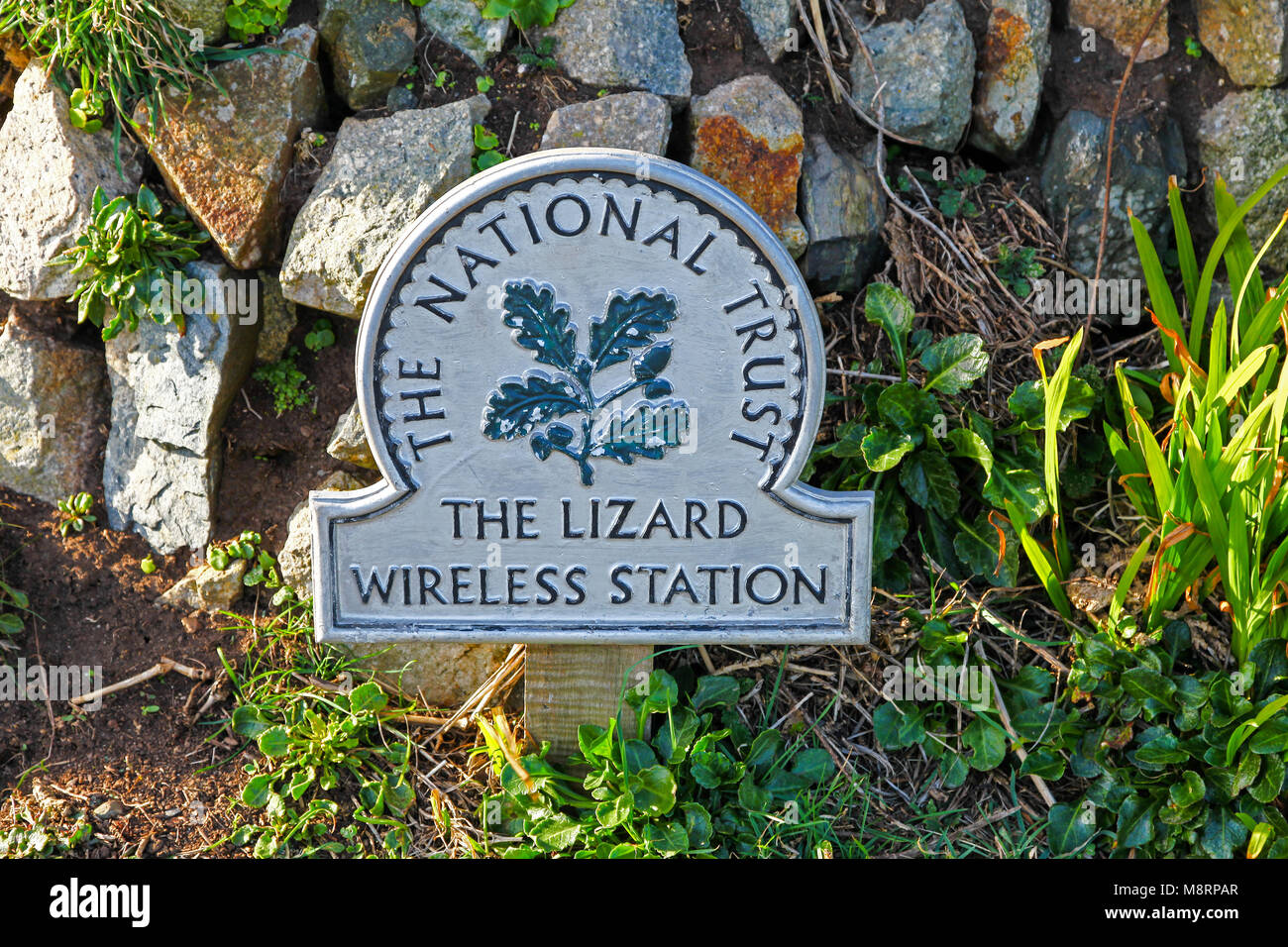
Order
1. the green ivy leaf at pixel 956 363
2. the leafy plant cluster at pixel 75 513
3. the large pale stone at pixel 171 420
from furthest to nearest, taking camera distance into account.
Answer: the leafy plant cluster at pixel 75 513 < the large pale stone at pixel 171 420 < the green ivy leaf at pixel 956 363

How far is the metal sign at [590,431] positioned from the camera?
76.1 inches

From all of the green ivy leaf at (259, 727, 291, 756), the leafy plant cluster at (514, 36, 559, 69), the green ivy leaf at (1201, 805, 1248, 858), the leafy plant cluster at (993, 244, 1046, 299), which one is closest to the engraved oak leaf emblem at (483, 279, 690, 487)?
the leafy plant cluster at (514, 36, 559, 69)

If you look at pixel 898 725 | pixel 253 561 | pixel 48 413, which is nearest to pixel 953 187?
pixel 898 725

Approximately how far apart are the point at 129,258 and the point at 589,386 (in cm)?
119

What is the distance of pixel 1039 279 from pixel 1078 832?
129cm

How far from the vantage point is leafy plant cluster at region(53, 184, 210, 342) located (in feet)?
7.74

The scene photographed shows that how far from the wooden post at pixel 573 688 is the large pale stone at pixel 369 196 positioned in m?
0.92

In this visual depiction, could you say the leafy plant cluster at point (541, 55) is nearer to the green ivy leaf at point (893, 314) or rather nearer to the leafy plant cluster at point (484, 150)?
the leafy plant cluster at point (484, 150)

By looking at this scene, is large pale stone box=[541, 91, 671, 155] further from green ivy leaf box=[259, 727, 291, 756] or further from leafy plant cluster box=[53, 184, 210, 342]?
green ivy leaf box=[259, 727, 291, 756]

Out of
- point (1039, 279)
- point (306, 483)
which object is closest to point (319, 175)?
point (306, 483)

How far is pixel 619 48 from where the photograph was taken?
2408 millimetres

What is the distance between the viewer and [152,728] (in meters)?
2.47

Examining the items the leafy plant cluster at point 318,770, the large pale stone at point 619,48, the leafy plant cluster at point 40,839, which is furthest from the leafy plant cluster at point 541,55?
the leafy plant cluster at point 40,839

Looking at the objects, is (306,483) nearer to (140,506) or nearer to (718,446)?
(140,506)
